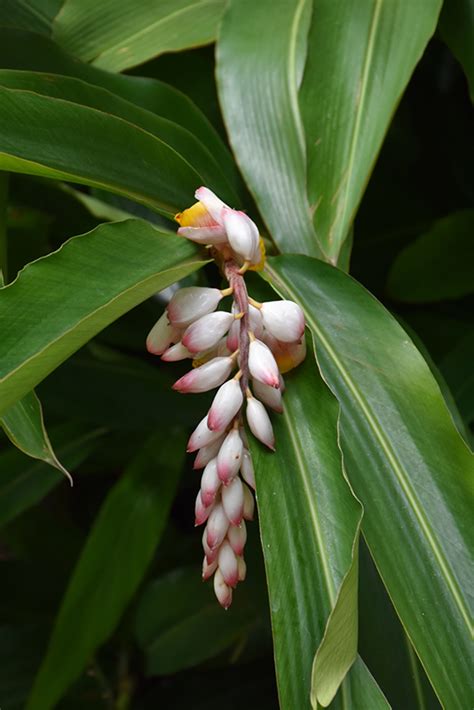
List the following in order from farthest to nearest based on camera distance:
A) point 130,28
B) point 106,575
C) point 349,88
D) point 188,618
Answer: point 188,618 < point 106,575 < point 130,28 < point 349,88

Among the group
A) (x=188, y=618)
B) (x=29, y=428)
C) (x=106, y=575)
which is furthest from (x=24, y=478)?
(x=29, y=428)

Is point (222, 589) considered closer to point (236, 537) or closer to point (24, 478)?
point (236, 537)

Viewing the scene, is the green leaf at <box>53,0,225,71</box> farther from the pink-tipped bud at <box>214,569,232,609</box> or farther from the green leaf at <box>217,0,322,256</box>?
the pink-tipped bud at <box>214,569,232,609</box>

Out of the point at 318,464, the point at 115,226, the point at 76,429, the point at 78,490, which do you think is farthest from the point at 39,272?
the point at 78,490

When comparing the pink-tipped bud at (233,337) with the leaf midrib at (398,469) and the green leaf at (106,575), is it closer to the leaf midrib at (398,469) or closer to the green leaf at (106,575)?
the leaf midrib at (398,469)

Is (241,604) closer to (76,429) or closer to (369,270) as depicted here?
(76,429)
